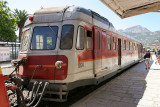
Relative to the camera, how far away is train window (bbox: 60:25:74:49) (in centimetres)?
536

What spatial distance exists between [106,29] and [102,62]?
1.84 meters

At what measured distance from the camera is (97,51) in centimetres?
683

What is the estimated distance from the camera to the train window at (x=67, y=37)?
17.6 ft

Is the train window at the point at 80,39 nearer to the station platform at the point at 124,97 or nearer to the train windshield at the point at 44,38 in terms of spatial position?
the train windshield at the point at 44,38

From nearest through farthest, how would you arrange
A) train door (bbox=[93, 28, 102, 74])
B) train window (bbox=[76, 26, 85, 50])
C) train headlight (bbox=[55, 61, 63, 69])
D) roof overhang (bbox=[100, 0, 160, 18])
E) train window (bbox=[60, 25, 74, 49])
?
train headlight (bbox=[55, 61, 63, 69]) < train window (bbox=[60, 25, 74, 49]) < train window (bbox=[76, 26, 85, 50]) < train door (bbox=[93, 28, 102, 74]) < roof overhang (bbox=[100, 0, 160, 18])

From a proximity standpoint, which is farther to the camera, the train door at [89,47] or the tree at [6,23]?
the tree at [6,23]

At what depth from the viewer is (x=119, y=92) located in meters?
6.84

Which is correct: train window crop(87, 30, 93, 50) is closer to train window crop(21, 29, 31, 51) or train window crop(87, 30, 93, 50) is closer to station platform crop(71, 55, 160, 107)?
station platform crop(71, 55, 160, 107)

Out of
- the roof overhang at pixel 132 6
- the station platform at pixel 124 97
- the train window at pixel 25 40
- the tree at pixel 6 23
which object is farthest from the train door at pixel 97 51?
the tree at pixel 6 23

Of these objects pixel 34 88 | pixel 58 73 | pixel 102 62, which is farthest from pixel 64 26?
pixel 102 62

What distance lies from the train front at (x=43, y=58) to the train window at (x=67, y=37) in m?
0.07

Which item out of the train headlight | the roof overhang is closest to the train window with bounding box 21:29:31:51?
the train headlight

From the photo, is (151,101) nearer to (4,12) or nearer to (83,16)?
(83,16)

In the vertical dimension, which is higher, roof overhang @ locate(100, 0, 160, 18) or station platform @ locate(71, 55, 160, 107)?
roof overhang @ locate(100, 0, 160, 18)
